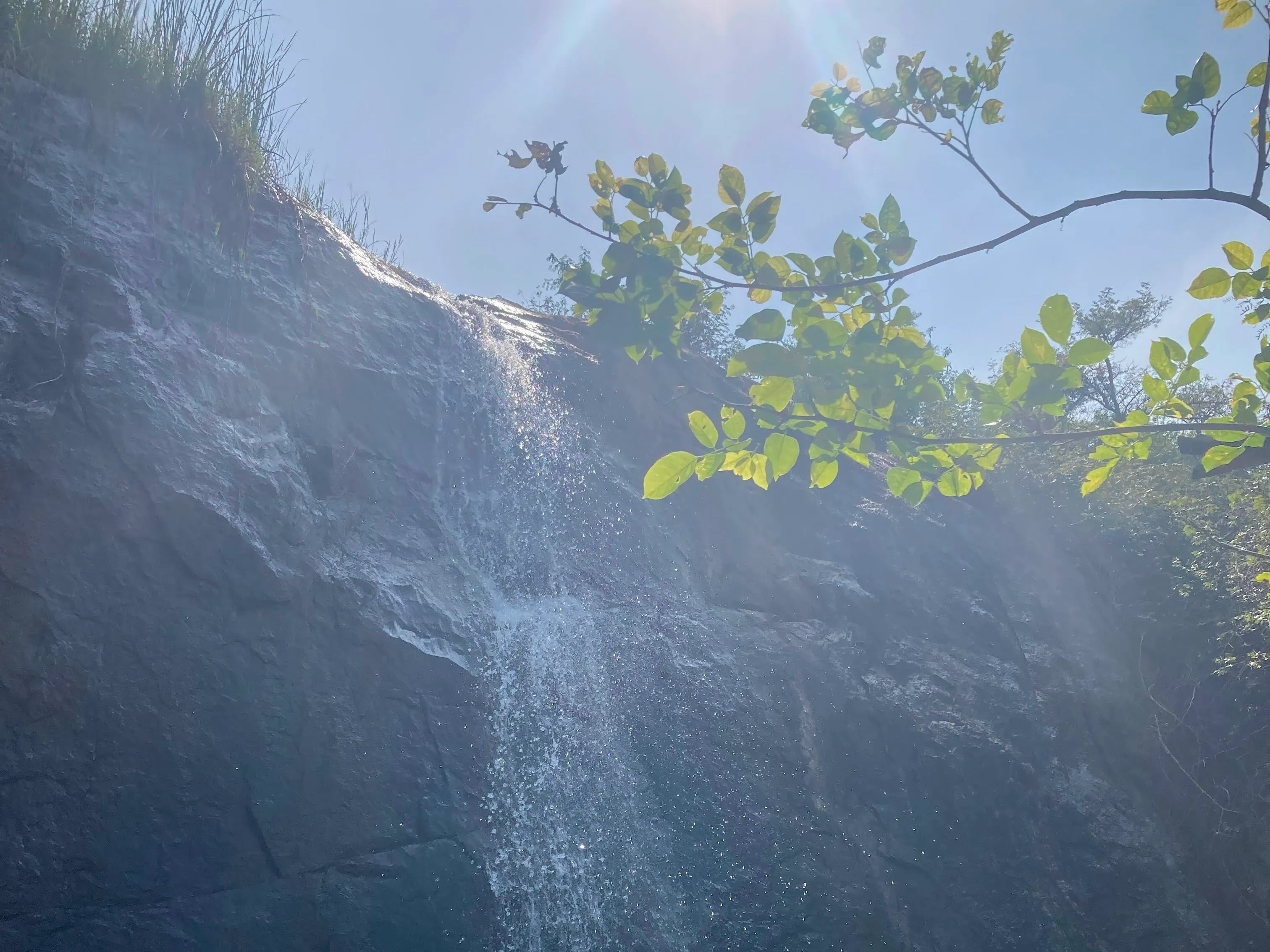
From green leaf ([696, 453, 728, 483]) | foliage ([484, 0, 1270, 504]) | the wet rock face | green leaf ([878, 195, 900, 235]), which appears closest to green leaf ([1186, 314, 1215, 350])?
foliage ([484, 0, 1270, 504])

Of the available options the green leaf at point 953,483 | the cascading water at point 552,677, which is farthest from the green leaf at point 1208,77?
the cascading water at point 552,677

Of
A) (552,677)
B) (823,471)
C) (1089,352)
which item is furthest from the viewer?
(552,677)

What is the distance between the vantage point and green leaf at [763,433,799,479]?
1859mm

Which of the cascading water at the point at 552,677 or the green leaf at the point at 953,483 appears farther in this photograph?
the cascading water at the point at 552,677

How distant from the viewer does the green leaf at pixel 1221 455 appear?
2449mm

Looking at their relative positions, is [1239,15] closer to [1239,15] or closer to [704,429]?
[1239,15]

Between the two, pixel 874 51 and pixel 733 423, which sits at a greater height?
pixel 874 51

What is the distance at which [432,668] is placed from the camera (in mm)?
5289

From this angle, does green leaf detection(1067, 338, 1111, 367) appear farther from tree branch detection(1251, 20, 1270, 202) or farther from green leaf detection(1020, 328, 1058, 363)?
tree branch detection(1251, 20, 1270, 202)

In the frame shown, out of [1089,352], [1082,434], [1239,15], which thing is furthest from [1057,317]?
[1239,15]

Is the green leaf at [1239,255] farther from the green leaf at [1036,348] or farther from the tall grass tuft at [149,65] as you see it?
the tall grass tuft at [149,65]

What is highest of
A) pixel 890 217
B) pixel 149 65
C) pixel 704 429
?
pixel 149 65

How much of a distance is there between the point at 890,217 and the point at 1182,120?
2.66ft

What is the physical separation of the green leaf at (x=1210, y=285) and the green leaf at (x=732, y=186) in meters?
1.40
